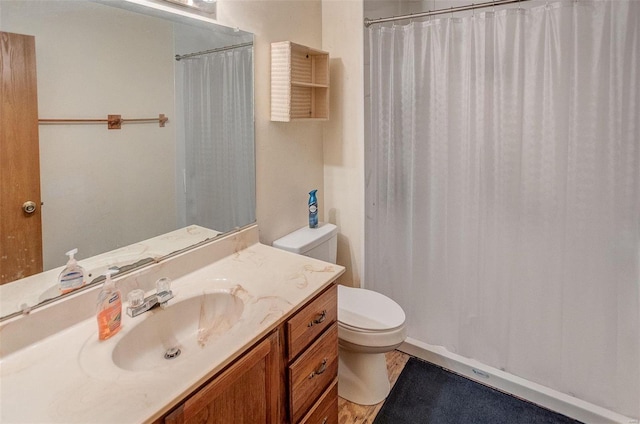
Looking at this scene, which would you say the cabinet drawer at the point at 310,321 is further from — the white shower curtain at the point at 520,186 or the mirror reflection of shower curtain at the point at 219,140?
the white shower curtain at the point at 520,186

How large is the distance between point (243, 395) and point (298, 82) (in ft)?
4.54

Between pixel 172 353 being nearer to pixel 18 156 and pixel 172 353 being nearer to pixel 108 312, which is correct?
pixel 108 312

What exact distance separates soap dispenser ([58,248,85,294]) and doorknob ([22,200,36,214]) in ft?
0.50

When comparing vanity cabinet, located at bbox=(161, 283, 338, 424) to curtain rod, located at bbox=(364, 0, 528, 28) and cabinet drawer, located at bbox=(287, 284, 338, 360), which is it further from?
curtain rod, located at bbox=(364, 0, 528, 28)

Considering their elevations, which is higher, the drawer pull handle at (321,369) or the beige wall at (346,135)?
the beige wall at (346,135)

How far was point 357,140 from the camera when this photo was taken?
214 cm

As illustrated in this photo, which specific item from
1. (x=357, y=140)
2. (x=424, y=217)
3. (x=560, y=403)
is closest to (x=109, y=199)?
(x=357, y=140)

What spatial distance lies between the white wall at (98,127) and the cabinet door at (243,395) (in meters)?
0.60

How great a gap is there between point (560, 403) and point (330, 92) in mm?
1978

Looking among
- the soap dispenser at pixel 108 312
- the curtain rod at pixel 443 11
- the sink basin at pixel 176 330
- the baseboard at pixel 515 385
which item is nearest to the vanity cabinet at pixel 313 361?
the sink basin at pixel 176 330

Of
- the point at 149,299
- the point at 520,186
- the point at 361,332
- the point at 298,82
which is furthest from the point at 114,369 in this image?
the point at 520,186

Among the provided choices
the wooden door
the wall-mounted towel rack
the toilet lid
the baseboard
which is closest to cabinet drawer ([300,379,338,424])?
the toilet lid

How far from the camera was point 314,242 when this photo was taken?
197 centimetres

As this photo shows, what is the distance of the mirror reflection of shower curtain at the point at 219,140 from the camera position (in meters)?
1.46
